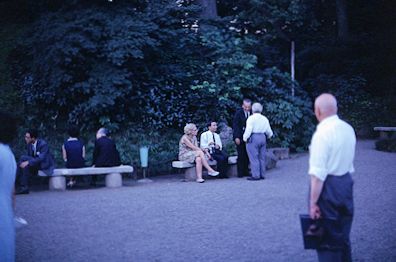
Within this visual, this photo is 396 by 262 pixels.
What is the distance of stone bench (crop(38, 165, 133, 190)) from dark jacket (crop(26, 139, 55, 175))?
143 millimetres

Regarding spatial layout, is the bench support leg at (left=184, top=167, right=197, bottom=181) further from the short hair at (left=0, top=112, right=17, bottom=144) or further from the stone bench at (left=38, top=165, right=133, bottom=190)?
the short hair at (left=0, top=112, right=17, bottom=144)

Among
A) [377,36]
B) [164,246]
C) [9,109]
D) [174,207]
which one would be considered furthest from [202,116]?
[377,36]

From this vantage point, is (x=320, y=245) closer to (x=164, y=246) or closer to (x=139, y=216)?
(x=164, y=246)

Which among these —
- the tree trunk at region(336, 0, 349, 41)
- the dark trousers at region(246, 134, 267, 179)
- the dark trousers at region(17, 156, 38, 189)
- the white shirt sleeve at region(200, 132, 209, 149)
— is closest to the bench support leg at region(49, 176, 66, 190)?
the dark trousers at region(17, 156, 38, 189)

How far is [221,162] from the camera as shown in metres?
13.0

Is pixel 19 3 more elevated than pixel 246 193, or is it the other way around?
pixel 19 3

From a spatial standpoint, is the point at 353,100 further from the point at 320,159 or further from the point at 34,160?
the point at 320,159

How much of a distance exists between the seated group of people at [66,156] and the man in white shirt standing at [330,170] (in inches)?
320

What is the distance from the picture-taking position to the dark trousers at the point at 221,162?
511 inches

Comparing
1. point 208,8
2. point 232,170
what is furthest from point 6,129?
point 208,8

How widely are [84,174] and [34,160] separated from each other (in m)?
1.15

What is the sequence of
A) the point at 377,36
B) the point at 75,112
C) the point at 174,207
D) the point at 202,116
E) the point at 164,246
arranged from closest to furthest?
1. the point at 164,246
2. the point at 174,207
3. the point at 75,112
4. the point at 202,116
5. the point at 377,36

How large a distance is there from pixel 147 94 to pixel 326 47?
1475 centimetres

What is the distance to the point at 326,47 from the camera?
28047 millimetres
